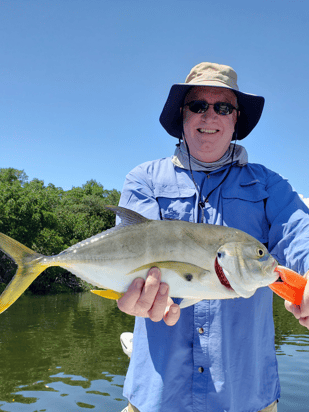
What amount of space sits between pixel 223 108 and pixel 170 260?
5.04 feet

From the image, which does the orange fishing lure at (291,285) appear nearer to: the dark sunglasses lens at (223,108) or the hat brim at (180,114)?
the dark sunglasses lens at (223,108)

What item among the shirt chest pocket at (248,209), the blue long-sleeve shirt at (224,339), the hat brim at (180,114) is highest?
the hat brim at (180,114)

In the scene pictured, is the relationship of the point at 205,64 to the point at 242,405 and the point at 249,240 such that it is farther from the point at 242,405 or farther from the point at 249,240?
the point at 242,405

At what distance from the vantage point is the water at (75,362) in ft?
41.4

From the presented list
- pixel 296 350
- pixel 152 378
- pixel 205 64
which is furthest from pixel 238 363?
pixel 296 350

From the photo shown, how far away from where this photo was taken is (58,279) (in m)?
42.1

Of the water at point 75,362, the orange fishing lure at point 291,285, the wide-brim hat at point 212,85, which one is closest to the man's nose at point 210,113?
the wide-brim hat at point 212,85

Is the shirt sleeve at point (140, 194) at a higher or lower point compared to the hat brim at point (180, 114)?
lower

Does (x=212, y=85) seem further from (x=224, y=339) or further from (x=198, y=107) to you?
(x=224, y=339)

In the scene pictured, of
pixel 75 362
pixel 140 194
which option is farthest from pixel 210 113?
pixel 75 362

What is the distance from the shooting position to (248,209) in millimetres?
2725

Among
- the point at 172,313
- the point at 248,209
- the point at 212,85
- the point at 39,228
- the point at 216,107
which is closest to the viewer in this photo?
the point at 172,313

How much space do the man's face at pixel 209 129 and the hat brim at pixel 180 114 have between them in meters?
0.13

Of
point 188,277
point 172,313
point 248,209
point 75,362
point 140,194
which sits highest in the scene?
point 140,194
